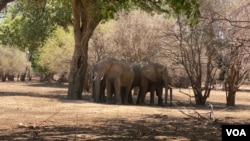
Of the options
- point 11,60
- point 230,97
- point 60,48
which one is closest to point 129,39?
point 60,48

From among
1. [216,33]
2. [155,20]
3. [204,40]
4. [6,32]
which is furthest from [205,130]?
[6,32]

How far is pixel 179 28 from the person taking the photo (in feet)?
84.5

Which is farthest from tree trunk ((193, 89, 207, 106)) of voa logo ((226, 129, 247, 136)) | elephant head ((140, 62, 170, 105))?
voa logo ((226, 129, 247, 136))

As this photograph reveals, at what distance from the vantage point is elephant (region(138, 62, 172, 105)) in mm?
25828

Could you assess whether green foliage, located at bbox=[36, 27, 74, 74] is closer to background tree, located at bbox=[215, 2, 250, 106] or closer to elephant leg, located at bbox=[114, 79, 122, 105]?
elephant leg, located at bbox=[114, 79, 122, 105]

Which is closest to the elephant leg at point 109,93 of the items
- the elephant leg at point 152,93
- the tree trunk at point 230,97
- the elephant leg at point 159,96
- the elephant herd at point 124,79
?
the elephant herd at point 124,79

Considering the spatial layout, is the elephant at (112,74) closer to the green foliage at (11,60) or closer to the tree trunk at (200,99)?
the tree trunk at (200,99)

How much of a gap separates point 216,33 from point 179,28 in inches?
143

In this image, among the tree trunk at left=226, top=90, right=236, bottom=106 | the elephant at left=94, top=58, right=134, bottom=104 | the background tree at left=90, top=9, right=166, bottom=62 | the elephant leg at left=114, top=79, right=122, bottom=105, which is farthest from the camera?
the background tree at left=90, top=9, right=166, bottom=62

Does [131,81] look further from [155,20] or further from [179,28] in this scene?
[155,20]

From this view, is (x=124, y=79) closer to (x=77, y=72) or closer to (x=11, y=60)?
(x=77, y=72)

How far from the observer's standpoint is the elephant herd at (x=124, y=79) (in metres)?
24.7

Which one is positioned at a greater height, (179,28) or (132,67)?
(179,28)

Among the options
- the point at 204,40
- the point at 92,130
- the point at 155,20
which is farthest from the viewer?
the point at 155,20
